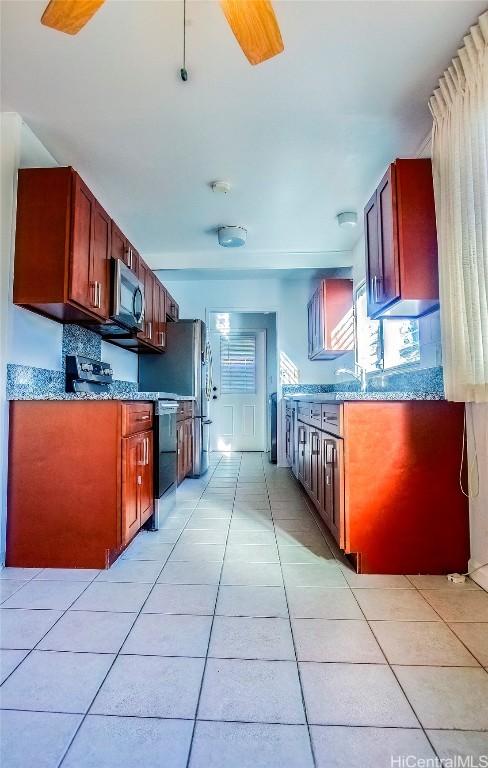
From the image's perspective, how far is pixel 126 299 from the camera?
284cm

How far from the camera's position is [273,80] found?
1903 mm

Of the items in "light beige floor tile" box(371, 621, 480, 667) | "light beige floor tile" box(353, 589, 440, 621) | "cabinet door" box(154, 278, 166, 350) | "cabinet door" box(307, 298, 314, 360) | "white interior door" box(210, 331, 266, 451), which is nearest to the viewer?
"light beige floor tile" box(371, 621, 480, 667)

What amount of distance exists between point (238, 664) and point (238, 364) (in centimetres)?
514

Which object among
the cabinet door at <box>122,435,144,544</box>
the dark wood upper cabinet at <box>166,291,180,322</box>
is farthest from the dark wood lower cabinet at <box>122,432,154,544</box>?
the dark wood upper cabinet at <box>166,291,180,322</box>

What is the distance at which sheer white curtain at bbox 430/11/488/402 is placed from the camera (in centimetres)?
155

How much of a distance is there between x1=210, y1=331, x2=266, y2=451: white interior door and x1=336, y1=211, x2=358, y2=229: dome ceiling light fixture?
9.61ft

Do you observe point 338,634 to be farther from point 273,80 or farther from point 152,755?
point 273,80

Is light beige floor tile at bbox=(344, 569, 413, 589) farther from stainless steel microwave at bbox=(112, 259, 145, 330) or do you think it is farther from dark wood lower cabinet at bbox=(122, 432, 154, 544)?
stainless steel microwave at bbox=(112, 259, 145, 330)

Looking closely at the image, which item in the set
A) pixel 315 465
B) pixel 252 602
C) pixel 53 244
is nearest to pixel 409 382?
pixel 315 465

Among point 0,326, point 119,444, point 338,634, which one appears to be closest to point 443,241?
point 338,634

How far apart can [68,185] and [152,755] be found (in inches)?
94.9

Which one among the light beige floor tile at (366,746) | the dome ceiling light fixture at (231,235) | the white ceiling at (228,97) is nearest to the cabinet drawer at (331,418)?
the light beige floor tile at (366,746)

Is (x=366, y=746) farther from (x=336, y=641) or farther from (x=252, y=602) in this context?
(x=252, y=602)

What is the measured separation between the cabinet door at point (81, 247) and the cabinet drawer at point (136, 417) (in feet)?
2.20
